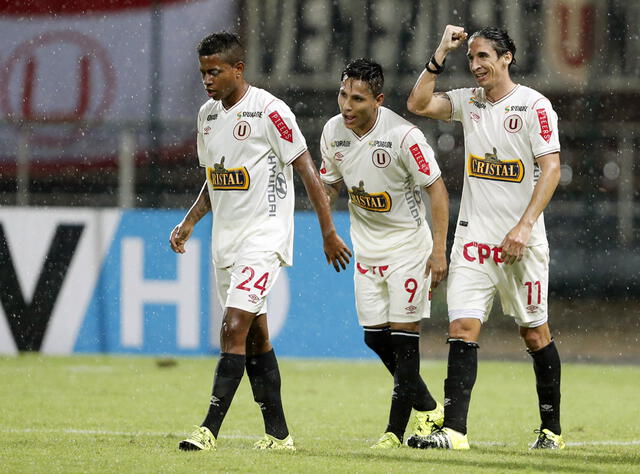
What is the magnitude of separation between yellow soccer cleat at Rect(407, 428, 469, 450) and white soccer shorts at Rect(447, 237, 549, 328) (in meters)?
0.56

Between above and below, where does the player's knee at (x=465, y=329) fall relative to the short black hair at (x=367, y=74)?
below

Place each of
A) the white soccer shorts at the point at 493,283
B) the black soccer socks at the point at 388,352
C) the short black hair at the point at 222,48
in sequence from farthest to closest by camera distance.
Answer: the black soccer socks at the point at 388,352
the white soccer shorts at the point at 493,283
the short black hair at the point at 222,48

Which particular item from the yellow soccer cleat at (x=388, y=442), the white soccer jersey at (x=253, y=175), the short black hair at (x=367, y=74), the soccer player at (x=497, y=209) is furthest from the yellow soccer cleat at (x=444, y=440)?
the short black hair at (x=367, y=74)

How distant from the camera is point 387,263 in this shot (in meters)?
6.76

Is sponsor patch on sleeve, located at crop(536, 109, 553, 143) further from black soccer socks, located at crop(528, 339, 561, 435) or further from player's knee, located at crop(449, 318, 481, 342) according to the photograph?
black soccer socks, located at crop(528, 339, 561, 435)

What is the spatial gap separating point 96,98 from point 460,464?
35.7 ft

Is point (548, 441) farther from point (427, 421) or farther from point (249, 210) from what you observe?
point (249, 210)

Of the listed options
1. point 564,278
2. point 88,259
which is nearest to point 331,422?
point 88,259

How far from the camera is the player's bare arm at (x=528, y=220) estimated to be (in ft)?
20.7

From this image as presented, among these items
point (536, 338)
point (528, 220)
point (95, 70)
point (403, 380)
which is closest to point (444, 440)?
point (403, 380)

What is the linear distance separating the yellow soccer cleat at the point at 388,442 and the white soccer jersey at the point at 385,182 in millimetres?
858

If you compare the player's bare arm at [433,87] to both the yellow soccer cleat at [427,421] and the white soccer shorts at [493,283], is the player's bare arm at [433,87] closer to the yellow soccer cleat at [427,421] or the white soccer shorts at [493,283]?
the white soccer shorts at [493,283]

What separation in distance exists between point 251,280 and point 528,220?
1308 millimetres

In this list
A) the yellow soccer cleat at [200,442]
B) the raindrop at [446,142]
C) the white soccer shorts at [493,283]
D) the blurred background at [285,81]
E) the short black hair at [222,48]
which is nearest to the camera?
the yellow soccer cleat at [200,442]
